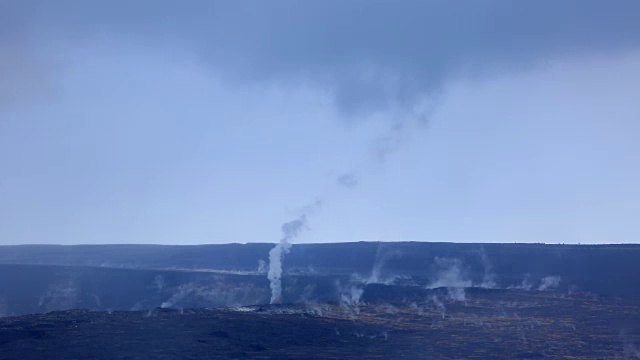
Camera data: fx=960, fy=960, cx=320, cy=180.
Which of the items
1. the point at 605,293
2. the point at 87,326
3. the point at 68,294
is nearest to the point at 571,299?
the point at 605,293

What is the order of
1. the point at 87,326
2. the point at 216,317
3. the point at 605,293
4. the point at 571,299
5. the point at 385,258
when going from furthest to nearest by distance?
1. the point at 385,258
2. the point at 605,293
3. the point at 571,299
4. the point at 216,317
5. the point at 87,326

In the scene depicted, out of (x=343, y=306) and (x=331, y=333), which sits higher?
(x=343, y=306)

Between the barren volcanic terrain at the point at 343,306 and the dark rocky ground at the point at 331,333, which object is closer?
the dark rocky ground at the point at 331,333

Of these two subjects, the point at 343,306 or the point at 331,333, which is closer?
the point at 331,333

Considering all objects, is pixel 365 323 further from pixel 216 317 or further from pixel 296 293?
pixel 296 293

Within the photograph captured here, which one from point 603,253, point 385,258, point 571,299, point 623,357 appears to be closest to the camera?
point 623,357

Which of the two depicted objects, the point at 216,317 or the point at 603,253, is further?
the point at 603,253

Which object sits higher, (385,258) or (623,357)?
(385,258)

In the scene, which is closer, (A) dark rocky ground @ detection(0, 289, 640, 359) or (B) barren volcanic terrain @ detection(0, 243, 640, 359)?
(A) dark rocky ground @ detection(0, 289, 640, 359)
